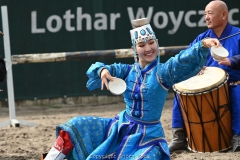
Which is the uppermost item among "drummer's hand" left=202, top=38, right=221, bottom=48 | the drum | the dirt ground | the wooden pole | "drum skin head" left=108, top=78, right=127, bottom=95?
"drummer's hand" left=202, top=38, right=221, bottom=48

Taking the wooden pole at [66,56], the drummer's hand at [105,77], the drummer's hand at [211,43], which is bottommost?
the wooden pole at [66,56]

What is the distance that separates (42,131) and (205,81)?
231 cm

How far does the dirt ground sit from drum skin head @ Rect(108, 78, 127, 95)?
162 cm

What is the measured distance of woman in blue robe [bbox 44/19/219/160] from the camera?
4457 millimetres

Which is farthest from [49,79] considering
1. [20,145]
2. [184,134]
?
[184,134]

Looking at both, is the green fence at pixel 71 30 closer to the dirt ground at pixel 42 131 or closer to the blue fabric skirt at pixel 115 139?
the dirt ground at pixel 42 131

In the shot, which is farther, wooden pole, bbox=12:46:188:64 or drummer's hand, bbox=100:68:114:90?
wooden pole, bbox=12:46:188:64

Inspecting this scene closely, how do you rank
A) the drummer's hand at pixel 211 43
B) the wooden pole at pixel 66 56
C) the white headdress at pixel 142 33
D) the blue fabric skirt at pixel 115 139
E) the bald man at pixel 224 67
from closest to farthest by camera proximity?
the drummer's hand at pixel 211 43 → the blue fabric skirt at pixel 115 139 → the white headdress at pixel 142 33 → the bald man at pixel 224 67 → the wooden pole at pixel 66 56

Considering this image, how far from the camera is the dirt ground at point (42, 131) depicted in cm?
593

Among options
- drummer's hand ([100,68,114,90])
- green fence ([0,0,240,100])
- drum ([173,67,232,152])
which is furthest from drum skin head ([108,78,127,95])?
green fence ([0,0,240,100])

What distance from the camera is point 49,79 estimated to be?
30.2 feet

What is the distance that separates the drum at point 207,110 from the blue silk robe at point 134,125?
129 centimetres

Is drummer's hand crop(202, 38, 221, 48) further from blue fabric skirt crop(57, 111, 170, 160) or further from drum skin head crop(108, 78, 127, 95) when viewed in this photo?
blue fabric skirt crop(57, 111, 170, 160)

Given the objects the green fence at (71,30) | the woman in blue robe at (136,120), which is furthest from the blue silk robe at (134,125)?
the green fence at (71,30)
